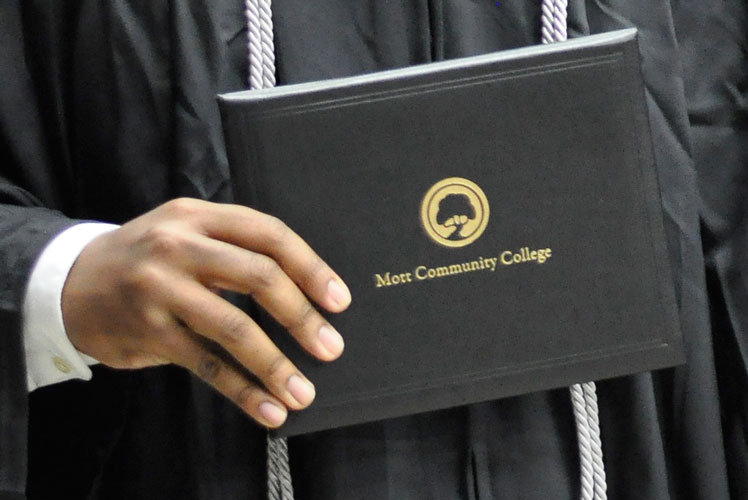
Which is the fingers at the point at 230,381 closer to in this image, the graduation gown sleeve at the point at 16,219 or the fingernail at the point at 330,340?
the fingernail at the point at 330,340

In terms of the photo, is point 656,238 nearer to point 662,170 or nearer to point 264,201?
point 662,170

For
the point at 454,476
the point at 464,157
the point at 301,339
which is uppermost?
the point at 464,157

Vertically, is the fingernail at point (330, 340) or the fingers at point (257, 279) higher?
the fingers at point (257, 279)

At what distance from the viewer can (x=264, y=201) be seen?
2.15 feet

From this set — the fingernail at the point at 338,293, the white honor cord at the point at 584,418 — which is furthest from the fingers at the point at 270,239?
the white honor cord at the point at 584,418

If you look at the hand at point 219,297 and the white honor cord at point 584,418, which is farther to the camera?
the white honor cord at point 584,418

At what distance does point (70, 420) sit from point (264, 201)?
1.09 ft

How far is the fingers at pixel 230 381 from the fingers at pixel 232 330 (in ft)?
0.04

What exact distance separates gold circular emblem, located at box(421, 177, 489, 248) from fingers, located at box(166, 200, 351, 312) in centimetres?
9

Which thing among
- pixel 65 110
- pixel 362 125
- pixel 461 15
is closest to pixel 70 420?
pixel 65 110

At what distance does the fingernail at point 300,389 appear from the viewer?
64cm

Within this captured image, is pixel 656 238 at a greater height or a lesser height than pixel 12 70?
lesser

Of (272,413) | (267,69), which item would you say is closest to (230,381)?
(272,413)

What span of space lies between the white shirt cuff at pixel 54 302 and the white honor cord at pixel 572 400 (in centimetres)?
18
